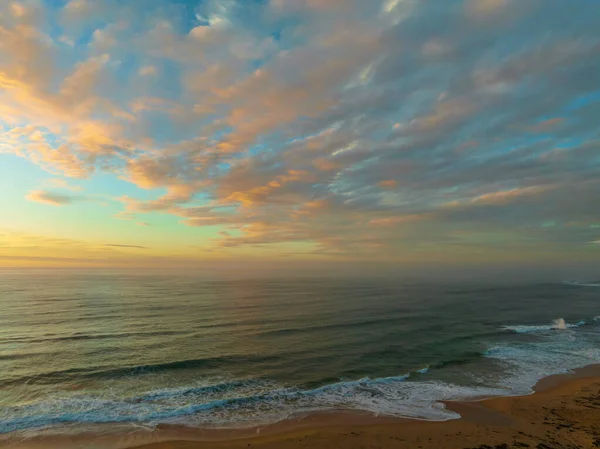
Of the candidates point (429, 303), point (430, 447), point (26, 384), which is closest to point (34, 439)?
point (26, 384)

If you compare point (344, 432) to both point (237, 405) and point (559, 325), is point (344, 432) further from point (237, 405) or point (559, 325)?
point (559, 325)

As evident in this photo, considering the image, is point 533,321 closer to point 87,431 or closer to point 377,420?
point 377,420

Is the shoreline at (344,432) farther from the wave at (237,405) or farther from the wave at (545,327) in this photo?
the wave at (545,327)

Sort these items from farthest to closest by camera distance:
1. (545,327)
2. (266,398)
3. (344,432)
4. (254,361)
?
(545,327)
(254,361)
(266,398)
(344,432)

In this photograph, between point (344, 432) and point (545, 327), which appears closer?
point (344, 432)

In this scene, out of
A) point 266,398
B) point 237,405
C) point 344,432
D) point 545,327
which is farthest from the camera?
point 545,327

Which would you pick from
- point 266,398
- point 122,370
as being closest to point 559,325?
point 266,398

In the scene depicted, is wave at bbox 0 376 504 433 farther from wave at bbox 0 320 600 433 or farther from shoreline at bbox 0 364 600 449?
shoreline at bbox 0 364 600 449

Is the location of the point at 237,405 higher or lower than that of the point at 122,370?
higher
